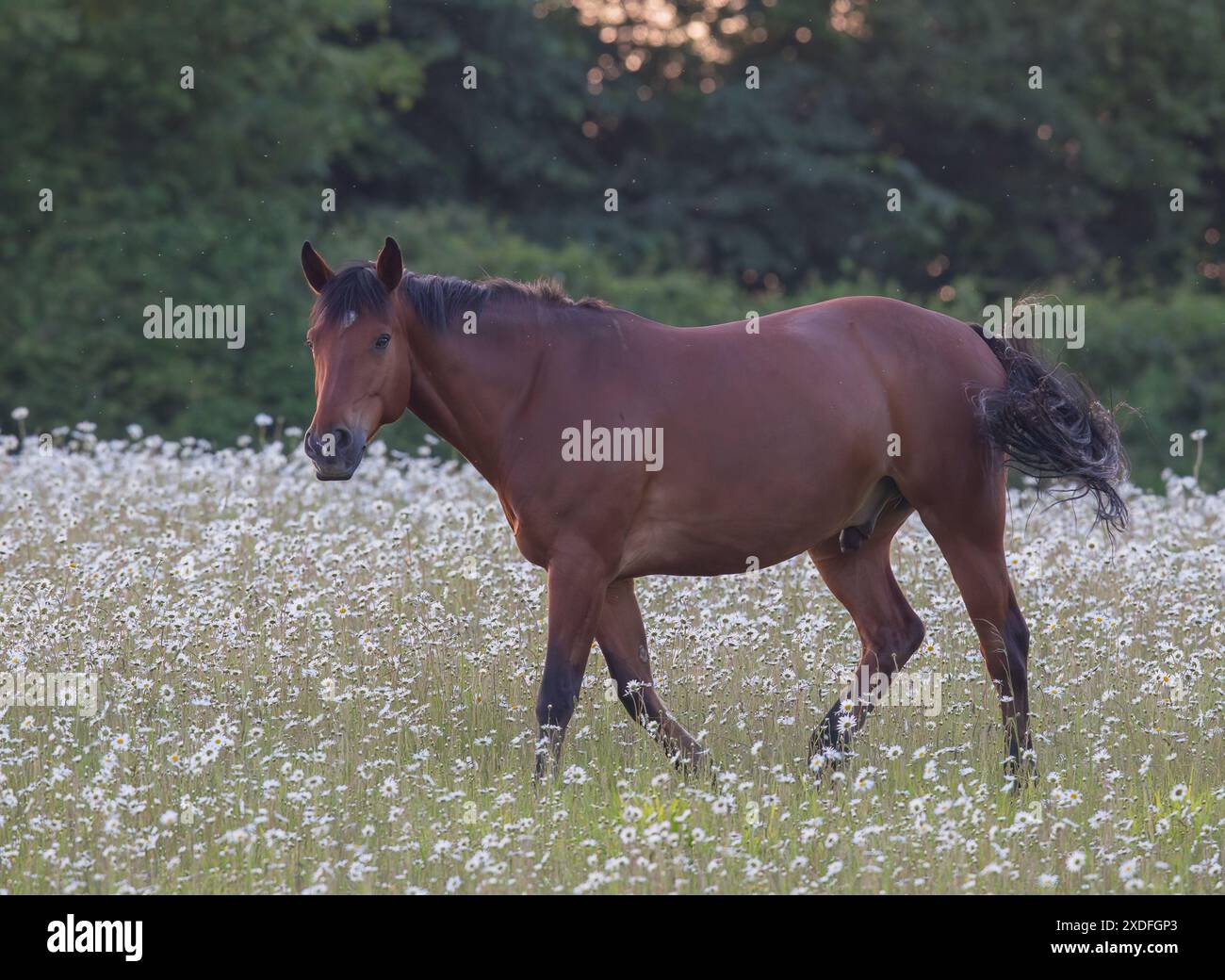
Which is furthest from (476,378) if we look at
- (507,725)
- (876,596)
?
(876,596)

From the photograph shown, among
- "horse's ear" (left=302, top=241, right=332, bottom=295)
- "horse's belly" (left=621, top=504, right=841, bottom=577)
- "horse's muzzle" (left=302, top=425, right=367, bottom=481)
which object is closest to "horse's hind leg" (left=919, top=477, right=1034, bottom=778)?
"horse's belly" (left=621, top=504, right=841, bottom=577)

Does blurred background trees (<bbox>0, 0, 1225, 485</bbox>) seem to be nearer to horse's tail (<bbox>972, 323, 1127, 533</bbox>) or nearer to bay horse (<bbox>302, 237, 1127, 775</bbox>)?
horse's tail (<bbox>972, 323, 1127, 533</bbox>)

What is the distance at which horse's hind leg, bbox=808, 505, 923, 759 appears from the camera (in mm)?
7090

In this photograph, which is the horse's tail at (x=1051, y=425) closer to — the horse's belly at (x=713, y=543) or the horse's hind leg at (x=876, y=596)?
the horse's hind leg at (x=876, y=596)

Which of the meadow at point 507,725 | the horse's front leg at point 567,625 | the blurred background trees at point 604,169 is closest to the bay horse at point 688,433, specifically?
the horse's front leg at point 567,625

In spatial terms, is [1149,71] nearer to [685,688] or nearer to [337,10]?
[337,10]

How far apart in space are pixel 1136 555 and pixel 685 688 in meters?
3.31

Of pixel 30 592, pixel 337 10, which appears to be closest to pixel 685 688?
pixel 30 592

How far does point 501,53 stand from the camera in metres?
24.1

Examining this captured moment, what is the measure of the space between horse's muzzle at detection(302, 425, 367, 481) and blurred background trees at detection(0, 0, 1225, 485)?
1058 centimetres

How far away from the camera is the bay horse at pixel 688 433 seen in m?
6.23

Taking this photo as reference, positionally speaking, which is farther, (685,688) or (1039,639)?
(1039,639)
